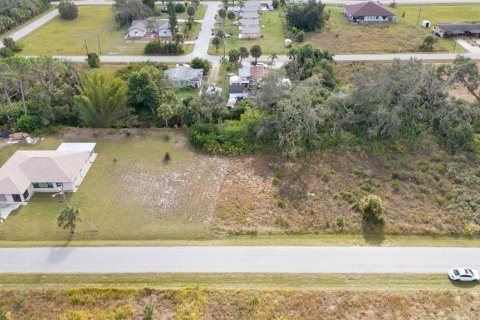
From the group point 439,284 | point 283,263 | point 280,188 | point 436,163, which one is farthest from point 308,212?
point 436,163

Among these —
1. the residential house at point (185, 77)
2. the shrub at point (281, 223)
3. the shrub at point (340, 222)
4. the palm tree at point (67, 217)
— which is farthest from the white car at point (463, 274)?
the residential house at point (185, 77)

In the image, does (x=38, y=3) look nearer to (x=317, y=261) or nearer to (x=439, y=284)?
(x=317, y=261)

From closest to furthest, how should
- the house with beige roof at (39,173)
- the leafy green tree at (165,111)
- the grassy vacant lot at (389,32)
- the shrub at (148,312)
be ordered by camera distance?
the shrub at (148,312)
the house with beige roof at (39,173)
the leafy green tree at (165,111)
the grassy vacant lot at (389,32)

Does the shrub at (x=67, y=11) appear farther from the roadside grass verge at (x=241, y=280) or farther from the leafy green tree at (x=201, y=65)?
the roadside grass verge at (x=241, y=280)

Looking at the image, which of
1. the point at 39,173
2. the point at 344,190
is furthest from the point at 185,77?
the point at 344,190

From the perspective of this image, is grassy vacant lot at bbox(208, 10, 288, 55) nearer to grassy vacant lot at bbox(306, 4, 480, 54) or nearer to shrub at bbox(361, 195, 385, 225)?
grassy vacant lot at bbox(306, 4, 480, 54)

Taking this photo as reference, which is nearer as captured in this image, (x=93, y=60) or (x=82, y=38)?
(x=93, y=60)

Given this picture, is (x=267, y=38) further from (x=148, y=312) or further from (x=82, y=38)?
(x=148, y=312)
